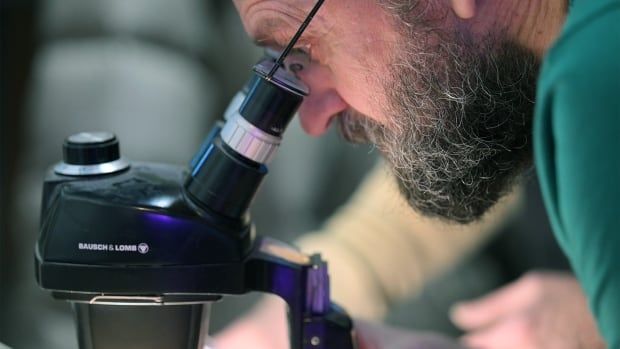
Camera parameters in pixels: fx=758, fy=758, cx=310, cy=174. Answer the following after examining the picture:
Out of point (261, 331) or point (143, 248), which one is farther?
point (261, 331)

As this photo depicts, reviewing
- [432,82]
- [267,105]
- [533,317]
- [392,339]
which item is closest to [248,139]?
[267,105]

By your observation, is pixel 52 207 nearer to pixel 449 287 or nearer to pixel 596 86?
pixel 596 86

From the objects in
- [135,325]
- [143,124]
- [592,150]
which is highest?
[592,150]

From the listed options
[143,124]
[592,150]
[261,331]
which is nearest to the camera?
[592,150]

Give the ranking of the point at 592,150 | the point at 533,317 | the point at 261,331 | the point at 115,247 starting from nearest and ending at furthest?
the point at 592,150 < the point at 115,247 < the point at 261,331 < the point at 533,317

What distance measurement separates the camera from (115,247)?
0.46 meters

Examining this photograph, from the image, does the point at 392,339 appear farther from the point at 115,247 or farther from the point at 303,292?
the point at 115,247

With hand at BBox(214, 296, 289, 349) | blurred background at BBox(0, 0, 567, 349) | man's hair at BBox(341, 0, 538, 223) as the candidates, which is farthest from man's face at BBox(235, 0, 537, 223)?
blurred background at BBox(0, 0, 567, 349)

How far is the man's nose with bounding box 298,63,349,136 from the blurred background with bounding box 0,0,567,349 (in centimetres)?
60

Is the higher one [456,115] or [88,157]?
[456,115]

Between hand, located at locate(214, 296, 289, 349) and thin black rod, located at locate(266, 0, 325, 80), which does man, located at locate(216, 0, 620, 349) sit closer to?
thin black rod, located at locate(266, 0, 325, 80)

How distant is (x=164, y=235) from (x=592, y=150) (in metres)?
0.26

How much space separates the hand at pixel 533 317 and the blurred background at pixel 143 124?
83mm

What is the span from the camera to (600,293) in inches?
13.0
